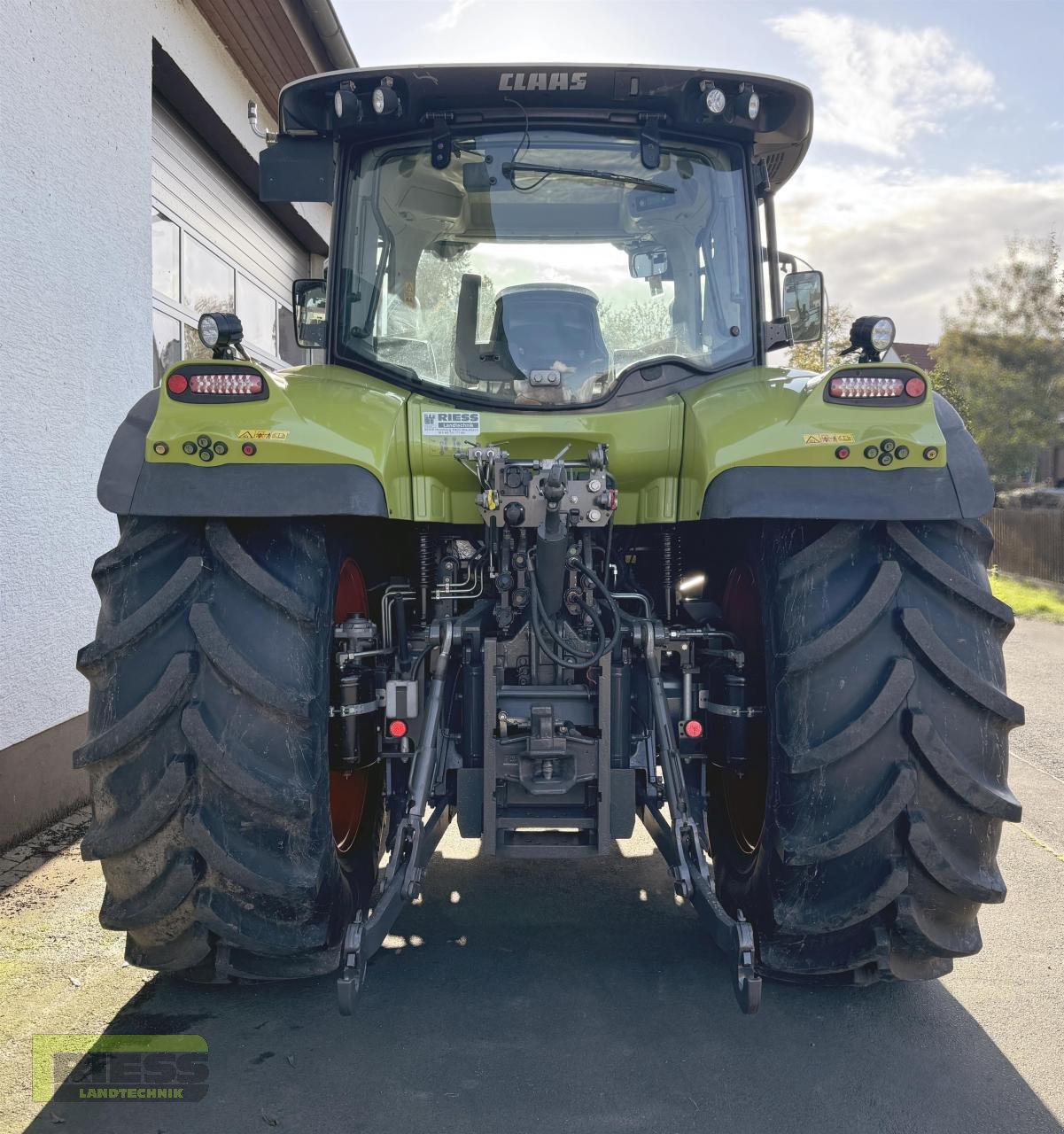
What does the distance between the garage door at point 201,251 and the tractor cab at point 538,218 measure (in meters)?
3.52

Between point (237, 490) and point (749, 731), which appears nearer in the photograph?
point (237, 490)

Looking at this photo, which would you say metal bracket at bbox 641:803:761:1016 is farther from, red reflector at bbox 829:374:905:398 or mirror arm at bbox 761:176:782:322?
mirror arm at bbox 761:176:782:322

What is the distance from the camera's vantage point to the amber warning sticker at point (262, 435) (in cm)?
259

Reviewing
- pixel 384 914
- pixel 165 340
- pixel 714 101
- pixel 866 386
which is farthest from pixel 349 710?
pixel 165 340

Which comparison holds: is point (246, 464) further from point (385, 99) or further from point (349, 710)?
point (385, 99)

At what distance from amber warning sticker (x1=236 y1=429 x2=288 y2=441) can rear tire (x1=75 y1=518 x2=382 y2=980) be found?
25cm

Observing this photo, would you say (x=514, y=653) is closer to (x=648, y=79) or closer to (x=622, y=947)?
(x=622, y=947)

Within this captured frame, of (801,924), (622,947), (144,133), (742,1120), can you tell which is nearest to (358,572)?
(622,947)

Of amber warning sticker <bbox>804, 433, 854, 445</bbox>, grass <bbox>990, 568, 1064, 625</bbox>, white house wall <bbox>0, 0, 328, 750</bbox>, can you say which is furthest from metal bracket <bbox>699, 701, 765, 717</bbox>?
grass <bbox>990, 568, 1064, 625</bbox>

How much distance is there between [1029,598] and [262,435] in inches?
613

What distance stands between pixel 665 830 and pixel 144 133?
491cm

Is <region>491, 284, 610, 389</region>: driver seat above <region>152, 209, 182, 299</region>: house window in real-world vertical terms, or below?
below

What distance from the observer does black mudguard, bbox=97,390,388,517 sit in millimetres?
2553

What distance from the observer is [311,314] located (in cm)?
393
